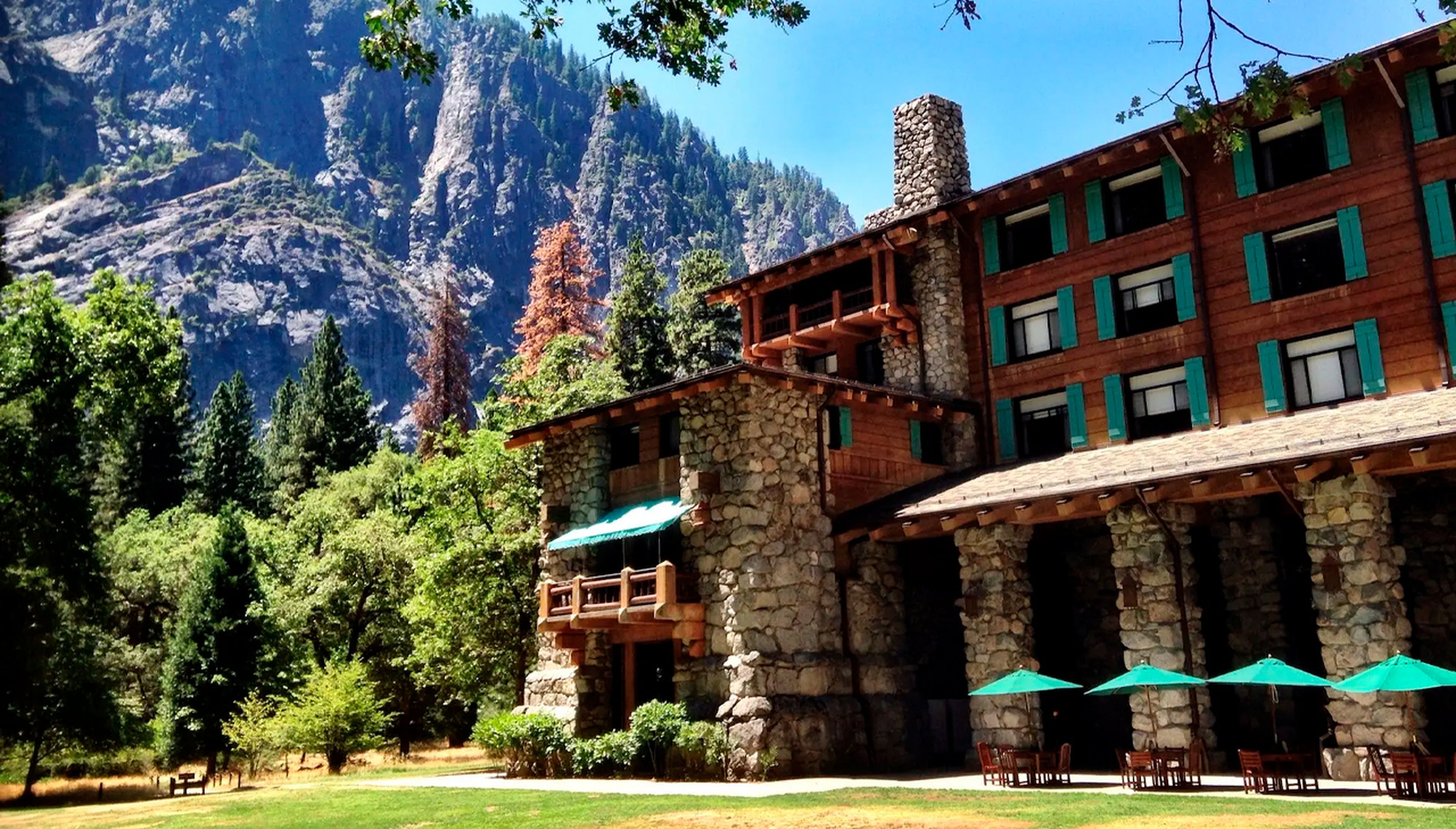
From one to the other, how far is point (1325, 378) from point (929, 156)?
13.9m

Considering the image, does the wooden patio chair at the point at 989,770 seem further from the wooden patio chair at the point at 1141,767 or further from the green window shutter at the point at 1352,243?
the green window shutter at the point at 1352,243

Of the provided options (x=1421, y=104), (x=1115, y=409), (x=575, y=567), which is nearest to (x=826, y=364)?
(x=1115, y=409)

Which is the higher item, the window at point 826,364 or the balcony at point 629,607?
the window at point 826,364

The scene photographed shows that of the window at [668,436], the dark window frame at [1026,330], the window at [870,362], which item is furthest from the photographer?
the window at [870,362]

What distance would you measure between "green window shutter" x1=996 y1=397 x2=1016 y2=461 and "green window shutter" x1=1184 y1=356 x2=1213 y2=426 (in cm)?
490

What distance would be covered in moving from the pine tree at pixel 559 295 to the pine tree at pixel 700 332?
10217mm

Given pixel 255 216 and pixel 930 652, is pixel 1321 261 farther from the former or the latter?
pixel 255 216

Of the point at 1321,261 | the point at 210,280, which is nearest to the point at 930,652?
the point at 1321,261

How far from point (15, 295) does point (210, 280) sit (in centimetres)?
→ 15668

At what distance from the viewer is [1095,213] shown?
97.1 feet

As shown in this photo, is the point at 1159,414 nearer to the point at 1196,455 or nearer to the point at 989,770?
the point at 1196,455

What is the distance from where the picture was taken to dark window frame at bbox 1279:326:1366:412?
25.0m

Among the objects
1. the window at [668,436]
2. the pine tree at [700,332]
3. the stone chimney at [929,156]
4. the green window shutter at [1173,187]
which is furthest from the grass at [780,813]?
the pine tree at [700,332]

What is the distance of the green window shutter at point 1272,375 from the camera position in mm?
25797
